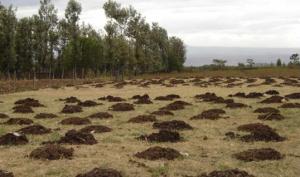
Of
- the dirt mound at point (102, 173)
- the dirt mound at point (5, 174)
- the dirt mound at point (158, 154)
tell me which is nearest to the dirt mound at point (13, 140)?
the dirt mound at point (5, 174)

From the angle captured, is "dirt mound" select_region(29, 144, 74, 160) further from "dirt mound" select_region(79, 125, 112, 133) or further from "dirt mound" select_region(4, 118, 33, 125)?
"dirt mound" select_region(4, 118, 33, 125)

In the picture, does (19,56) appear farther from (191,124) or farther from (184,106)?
(191,124)

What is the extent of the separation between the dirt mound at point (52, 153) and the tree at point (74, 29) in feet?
201

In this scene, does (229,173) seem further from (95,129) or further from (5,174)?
(95,129)

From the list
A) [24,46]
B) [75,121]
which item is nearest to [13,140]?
[75,121]

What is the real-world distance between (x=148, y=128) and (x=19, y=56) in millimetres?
58322

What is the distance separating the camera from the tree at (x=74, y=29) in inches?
3012

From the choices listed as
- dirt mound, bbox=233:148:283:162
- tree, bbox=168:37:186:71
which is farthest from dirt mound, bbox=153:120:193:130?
tree, bbox=168:37:186:71

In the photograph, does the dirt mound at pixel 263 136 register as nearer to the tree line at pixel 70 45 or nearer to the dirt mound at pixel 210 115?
the dirt mound at pixel 210 115

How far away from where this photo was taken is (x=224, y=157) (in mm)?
12508

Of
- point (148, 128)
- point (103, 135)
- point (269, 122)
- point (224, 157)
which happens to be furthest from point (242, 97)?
point (224, 157)

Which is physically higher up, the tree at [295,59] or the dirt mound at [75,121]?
the tree at [295,59]

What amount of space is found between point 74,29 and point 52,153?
Answer: 72.5 metres

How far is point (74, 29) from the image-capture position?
83.2m
